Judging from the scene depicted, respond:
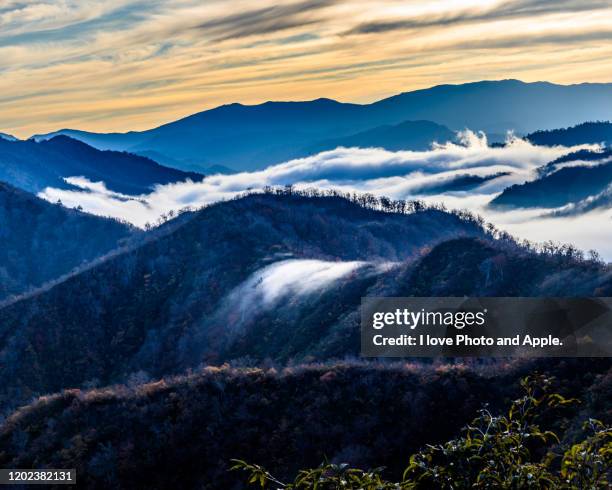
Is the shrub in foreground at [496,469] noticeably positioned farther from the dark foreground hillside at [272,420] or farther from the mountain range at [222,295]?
the mountain range at [222,295]

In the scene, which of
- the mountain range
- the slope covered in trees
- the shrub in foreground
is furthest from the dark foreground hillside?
the slope covered in trees

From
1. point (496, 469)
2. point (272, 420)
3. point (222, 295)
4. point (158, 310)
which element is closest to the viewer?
point (496, 469)

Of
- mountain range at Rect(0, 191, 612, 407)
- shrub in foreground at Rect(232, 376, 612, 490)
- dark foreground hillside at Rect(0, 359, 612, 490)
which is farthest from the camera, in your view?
mountain range at Rect(0, 191, 612, 407)

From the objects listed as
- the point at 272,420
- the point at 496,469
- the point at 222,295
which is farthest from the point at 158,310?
the point at 496,469

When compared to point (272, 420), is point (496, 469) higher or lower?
higher

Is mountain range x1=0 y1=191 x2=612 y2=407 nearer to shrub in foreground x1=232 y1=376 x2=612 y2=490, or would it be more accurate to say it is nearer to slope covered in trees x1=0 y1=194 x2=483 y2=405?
slope covered in trees x1=0 y1=194 x2=483 y2=405

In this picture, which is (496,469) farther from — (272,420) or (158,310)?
(158,310)

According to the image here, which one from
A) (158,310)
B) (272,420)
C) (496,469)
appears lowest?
(158,310)

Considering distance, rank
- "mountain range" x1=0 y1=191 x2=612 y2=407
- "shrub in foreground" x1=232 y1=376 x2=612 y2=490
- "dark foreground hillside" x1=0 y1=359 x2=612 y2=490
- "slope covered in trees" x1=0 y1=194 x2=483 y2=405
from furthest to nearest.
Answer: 1. "slope covered in trees" x1=0 y1=194 x2=483 y2=405
2. "mountain range" x1=0 y1=191 x2=612 y2=407
3. "dark foreground hillside" x1=0 y1=359 x2=612 y2=490
4. "shrub in foreground" x1=232 y1=376 x2=612 y2=490

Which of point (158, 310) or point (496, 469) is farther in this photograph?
point (158, 310)

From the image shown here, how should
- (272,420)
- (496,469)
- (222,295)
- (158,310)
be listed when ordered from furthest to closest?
1. (158,310)
2. (222,295)
3. (272,420)
4. (496,469)

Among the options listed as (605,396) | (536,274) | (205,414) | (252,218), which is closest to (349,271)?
(536,274)
